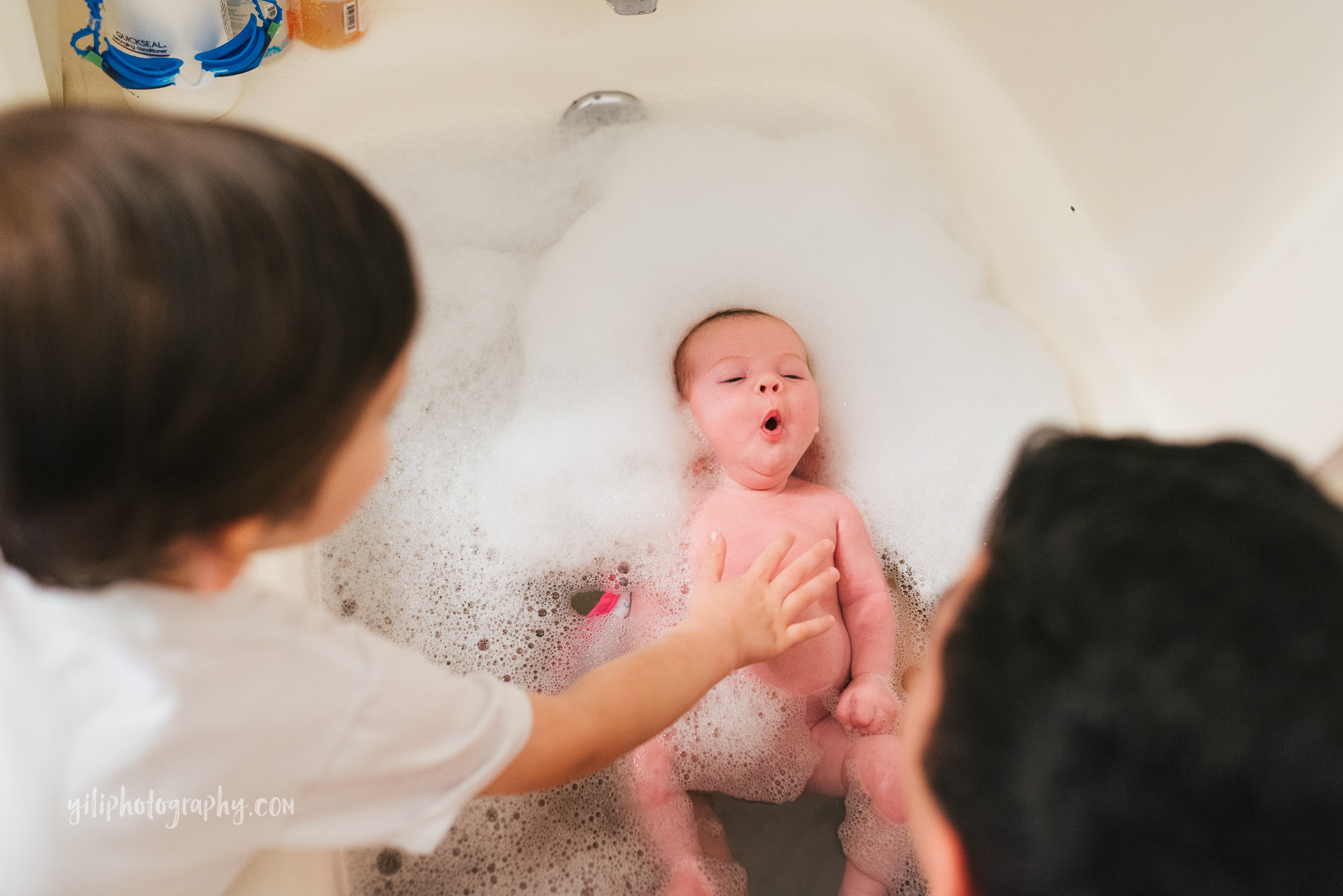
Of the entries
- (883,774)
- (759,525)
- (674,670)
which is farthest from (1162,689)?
(759,525)

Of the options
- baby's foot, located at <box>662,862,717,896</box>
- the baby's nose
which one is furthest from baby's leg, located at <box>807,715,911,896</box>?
the baby's nose

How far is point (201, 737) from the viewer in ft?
1.53

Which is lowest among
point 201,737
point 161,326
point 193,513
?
point 201,737

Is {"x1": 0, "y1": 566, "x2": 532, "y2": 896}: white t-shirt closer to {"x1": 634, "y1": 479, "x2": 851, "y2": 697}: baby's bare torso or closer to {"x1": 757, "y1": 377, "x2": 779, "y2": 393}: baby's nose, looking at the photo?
{"x1": 634, "y1": 479, "x2": 851, "y2": 697}: baby's bare torso

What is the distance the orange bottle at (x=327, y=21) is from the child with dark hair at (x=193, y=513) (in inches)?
35.1

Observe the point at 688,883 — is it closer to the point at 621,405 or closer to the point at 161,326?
the point at 621,405

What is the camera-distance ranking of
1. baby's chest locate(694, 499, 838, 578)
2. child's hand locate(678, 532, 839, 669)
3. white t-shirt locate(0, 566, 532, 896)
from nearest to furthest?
white t-shirt locate(0, 566, 532, 896) < child's hand locate(678, 532, 839, 669) < baby's chest locate(694, 499, 838, 578)

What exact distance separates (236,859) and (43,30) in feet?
3.16

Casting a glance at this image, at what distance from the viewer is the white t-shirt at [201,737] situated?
45 centimetres

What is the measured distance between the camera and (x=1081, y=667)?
343 millimetres

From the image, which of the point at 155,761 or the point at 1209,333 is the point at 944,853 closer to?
the point at 155,761

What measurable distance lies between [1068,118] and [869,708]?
782 mm

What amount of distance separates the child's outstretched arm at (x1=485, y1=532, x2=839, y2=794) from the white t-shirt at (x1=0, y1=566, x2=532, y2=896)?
0.20ft

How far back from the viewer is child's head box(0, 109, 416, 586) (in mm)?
359
